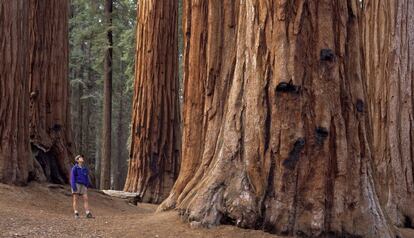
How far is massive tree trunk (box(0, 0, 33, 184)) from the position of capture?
35.4 feet

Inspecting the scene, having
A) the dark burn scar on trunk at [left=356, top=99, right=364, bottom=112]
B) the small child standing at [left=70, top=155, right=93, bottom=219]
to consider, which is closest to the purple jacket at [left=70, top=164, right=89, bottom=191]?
the small child standing at [left=70, top=155, right=93, bottom=219]

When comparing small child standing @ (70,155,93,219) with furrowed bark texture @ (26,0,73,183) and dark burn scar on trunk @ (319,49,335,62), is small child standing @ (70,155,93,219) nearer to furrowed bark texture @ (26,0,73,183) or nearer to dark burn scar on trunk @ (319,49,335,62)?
furrowed bark texture @ (26,0,73,183)

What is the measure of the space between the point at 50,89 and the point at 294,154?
816cm

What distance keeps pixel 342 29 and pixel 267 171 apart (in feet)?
6.15

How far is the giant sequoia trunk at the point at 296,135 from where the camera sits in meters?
6.32

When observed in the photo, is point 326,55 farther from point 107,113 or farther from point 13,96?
point 107,113

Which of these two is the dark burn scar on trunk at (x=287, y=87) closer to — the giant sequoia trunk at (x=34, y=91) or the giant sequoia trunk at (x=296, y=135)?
the giant sequoia trunk at (x=296, y=135)

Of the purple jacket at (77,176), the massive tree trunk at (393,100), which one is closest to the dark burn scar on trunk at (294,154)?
the massive tree trunk at (393,100)

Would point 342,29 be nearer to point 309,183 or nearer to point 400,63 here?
point 309,183

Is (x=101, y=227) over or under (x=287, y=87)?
under

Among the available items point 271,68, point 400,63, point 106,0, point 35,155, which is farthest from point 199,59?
point 106,0

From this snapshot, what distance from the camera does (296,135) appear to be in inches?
250

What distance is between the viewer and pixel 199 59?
825 cm

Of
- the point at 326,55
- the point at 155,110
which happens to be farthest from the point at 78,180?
the point at 155,110
